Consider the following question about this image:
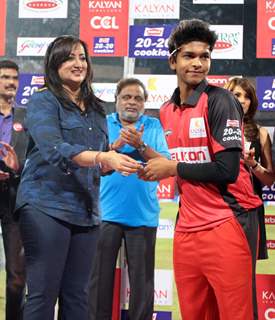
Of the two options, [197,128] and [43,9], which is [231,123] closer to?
[197,128]

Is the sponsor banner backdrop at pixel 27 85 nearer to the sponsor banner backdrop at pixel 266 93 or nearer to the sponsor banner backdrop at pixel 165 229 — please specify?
the sponsor banner backdrop at pixel 165 229

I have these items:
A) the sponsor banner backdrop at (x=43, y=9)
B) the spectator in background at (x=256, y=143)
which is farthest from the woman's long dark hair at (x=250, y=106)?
the sponsor banner backdrop at (x=43, y=9)

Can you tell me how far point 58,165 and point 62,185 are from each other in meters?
0.10

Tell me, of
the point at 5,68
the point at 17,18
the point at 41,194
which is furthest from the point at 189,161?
the point at 17,18

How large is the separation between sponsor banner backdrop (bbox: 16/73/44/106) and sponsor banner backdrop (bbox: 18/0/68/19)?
0.45 m

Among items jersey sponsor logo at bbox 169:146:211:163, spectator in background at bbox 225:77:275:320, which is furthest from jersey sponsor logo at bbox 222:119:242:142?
spectator in background at bbox 225:77:275:320

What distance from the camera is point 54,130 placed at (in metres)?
2.39

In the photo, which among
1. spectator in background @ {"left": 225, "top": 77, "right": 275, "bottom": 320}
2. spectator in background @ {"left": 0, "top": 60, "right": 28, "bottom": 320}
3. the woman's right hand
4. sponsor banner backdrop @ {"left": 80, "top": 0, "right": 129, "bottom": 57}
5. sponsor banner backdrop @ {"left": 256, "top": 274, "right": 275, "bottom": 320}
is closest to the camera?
the woman's right hand

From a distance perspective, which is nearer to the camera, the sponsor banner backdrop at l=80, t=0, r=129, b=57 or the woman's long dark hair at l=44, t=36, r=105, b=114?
the woman's long dark hair at l=44, t=36, r=105, b=114

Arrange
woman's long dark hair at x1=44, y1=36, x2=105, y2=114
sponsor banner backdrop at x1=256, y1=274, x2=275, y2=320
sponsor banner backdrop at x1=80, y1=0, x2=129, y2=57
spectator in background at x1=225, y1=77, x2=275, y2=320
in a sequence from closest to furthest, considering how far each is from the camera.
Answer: woman's long dark hair at x1=44, y1=36, x2=105, y2=114, spectator in background at x1=225, y1=77, x2=275, y2=320, sponsor banner backdrop at x1=256, y1=274, x2=275, y2=320, sponsor banner backdrop at x1=80, y1=0, x2=129, y2=57

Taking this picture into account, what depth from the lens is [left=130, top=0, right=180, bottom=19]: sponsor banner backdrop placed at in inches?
166

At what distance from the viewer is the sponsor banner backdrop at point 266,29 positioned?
411cm

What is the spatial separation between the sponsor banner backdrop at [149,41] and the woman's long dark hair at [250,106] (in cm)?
89

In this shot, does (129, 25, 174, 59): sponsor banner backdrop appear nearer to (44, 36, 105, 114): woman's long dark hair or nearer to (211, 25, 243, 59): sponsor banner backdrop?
(211, 25, 243, 59): sponsor banner backdrop
